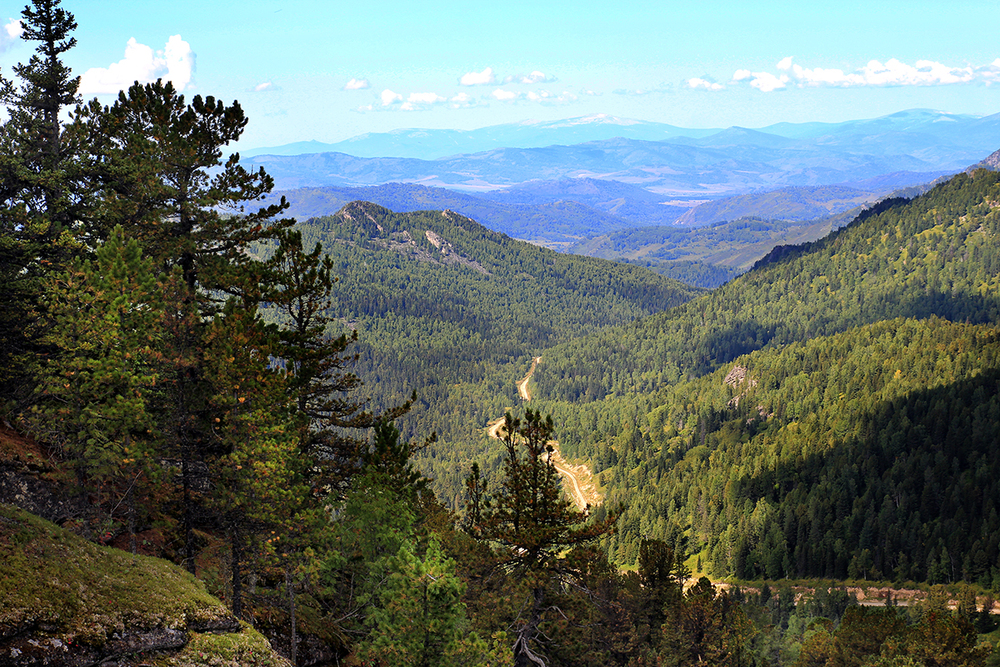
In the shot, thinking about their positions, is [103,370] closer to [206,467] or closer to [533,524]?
[206,467]

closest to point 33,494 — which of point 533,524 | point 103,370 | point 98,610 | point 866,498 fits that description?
point 103,370

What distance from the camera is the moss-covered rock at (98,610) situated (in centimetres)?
1691

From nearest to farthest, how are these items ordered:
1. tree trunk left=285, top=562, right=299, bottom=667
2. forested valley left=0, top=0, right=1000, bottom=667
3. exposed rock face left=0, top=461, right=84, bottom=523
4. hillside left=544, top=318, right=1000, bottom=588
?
forested valley left=0, top=0, right=1000, bottom=667 < tree trunk left=285, top=562, right=299, bottom=667 < exposed rock face left=0, top=461, right=84, bottom=523 < hillside left=544, top=318, right=1000, bottom=588

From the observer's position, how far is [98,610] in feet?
61.0

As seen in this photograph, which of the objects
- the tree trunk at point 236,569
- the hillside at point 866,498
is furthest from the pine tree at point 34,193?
the hillside at point 866,498

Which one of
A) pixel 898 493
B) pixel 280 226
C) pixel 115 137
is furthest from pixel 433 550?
pixel 898 493

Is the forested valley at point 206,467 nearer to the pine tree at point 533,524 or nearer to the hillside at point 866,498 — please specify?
the pine tree at point 533,524

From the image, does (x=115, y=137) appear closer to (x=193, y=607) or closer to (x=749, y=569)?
(x=193, y=607)

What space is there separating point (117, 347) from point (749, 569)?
160 meters

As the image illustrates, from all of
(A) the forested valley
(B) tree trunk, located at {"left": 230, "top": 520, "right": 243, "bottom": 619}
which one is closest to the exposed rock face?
(A) the forested valley

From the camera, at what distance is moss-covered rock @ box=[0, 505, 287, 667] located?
1691cm

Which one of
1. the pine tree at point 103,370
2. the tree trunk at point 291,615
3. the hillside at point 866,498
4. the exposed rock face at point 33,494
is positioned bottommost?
the hillside at point 866,498

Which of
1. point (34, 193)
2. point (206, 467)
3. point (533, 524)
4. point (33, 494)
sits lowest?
point (533, 524)

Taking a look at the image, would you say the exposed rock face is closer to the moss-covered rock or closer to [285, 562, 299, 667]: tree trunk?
[285, 562, 299, 667]: tree trunk
